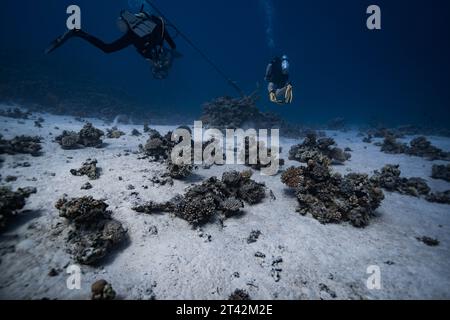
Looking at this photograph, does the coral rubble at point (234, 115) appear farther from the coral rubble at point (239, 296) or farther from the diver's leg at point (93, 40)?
the coral rubble at point (239, 296)

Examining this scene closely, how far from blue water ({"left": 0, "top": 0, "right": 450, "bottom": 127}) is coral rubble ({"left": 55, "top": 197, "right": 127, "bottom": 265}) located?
35304mm

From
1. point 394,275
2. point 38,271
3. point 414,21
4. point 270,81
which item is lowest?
point 394,275

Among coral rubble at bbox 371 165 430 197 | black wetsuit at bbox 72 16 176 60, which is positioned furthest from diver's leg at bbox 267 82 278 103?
coral rubble at bbox 371 165 430 197

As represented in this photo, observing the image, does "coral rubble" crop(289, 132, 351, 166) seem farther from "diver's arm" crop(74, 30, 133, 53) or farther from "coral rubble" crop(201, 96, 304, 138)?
"diver's arm" crop(74, 30, 133, 53)

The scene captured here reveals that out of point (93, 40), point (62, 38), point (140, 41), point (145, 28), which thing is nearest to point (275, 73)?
point (145, 28)

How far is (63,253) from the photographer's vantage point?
189 inches

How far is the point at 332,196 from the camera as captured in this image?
699 cm

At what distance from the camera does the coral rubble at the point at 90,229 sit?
474 centimetres

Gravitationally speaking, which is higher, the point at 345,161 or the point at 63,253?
the point at 345,161

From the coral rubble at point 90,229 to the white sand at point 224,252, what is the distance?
0.22 metres

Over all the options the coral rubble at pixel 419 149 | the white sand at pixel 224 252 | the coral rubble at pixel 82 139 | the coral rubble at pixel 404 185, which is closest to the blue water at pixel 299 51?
the coral rubble at pixel 419 149

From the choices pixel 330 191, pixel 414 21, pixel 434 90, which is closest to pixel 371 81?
pixel 434 90

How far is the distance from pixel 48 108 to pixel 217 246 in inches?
917
